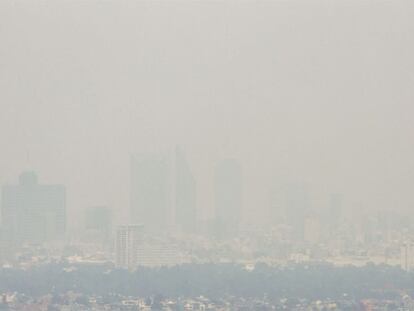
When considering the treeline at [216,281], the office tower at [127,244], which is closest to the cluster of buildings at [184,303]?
the treeline at [216,281]

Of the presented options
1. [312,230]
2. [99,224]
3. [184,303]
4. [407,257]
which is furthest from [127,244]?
[407,257]

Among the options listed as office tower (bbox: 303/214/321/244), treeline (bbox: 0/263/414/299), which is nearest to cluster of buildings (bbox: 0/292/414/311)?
treeline (bbox: 0/263/414/299)

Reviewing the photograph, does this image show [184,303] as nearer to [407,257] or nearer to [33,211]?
[33,211]

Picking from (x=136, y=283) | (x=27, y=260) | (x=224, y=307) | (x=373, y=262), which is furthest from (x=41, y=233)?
(x=373, y=262)

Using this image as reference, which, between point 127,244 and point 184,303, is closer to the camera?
point 184,303

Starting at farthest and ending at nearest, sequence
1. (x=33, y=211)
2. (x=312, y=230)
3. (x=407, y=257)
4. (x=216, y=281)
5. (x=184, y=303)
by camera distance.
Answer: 1. (x=312, y=230)
2. (x=407, y=257)
3. (x=33, y=211)
4. (x=216, y=281)
5. (x=184, y=303)

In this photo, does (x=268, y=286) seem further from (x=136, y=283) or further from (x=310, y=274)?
(x=136, y=283)

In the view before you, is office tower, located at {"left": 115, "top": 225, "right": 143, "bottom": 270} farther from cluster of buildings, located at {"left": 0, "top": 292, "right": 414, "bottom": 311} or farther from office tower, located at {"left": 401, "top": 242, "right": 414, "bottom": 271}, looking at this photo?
office tower, located at {"left": 401, "top": 242, "right": 414, "bottom": 271}
